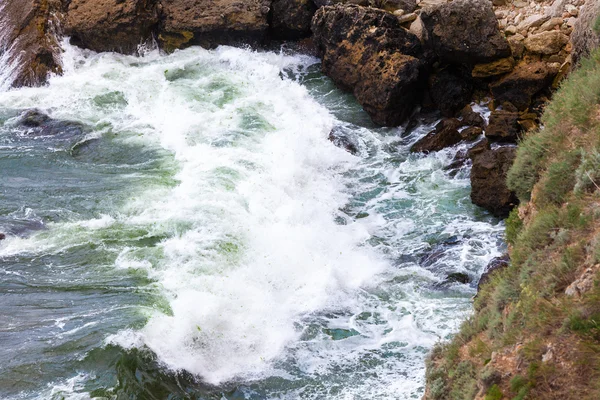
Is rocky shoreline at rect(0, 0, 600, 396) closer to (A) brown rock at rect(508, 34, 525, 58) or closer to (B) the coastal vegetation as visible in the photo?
(A) brown rock at rect(508, 34, 525, 58)

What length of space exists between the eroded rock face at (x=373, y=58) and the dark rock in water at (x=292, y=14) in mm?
1609

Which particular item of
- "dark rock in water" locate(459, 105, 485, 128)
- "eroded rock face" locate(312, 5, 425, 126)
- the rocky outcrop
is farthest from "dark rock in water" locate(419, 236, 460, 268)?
"eroded rock face" locate(312, 5, 425, 126)

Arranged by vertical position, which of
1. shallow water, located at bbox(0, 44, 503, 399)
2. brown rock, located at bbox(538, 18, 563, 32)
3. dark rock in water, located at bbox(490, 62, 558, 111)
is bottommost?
shallow water, located at bbox(0, 44, 503, 399)

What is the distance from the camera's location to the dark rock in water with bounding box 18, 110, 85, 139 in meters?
17.3

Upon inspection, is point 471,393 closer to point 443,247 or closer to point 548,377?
point 548,377

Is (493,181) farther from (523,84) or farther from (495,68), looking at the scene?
(495,68)

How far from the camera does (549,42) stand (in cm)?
1595

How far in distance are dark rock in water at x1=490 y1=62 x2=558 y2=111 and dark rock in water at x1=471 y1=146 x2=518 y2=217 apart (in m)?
2.26

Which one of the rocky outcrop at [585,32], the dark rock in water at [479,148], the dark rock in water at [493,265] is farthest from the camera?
Answer: the dark rock in water at [479,148]

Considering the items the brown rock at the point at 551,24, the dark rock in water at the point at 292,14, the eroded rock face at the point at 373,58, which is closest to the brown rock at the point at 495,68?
the brown rock at the point at 551,24

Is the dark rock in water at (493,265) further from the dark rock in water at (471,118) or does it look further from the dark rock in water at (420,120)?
the dark rock in water at (420,120)

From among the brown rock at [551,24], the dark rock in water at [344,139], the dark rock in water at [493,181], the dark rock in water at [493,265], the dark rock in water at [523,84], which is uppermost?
the brown rock at [551,24]

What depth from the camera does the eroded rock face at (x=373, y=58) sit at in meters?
17.0

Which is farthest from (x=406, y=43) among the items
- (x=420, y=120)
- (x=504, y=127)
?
(x=504, y=127)
